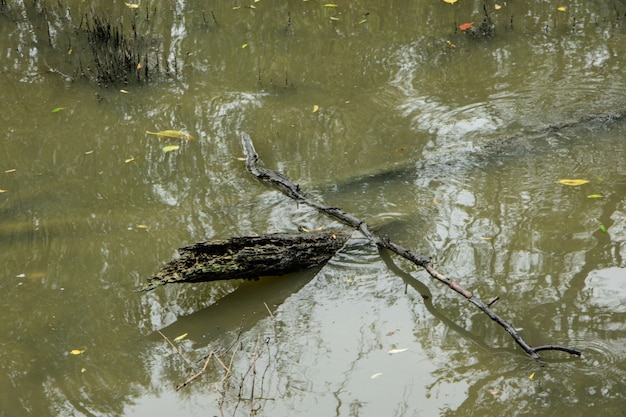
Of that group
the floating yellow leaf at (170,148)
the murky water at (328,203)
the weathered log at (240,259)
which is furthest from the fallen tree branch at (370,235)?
the floating yellow leaf at (170,148)

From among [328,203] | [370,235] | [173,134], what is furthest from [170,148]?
[370,235]

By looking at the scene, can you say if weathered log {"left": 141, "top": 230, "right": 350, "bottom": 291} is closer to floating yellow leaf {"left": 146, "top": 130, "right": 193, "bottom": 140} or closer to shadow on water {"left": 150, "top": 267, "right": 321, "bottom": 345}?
shadow on water {"left": 150, "top": 267, "right": 321, "bottom": 345}

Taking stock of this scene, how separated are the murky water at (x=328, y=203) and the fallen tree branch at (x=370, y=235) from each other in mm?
103

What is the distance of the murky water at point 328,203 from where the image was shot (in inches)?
160

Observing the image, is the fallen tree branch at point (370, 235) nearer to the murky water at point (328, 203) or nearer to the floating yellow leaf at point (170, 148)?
the murky water at point (328, 203)

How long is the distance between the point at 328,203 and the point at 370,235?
26.9 inches

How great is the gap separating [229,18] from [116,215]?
14.7 ft

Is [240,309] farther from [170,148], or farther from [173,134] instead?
[173,134]

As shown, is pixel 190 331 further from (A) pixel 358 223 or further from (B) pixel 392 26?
(B) pixel 392 26

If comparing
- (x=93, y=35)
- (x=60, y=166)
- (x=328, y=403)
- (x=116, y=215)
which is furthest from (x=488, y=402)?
(x=93, y=35)

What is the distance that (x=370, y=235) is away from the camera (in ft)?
16.9

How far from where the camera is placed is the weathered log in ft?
14.8

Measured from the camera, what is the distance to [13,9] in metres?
9.75

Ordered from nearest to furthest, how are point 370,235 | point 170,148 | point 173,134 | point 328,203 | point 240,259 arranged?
point 240,259 → point 370,235 → point 328,203 → point 170,148 → point 173,134
